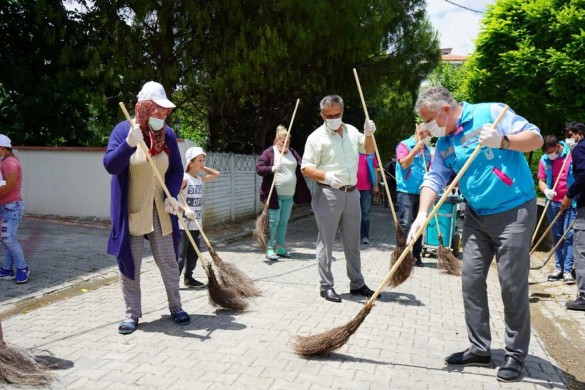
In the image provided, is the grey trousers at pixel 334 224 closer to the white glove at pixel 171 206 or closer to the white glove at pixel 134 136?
the white glove at pixel 171 206

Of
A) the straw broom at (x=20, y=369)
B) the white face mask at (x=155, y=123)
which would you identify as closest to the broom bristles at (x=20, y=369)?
the straw broom at (x=20, y=369)

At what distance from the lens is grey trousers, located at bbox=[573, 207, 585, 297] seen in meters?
5.84

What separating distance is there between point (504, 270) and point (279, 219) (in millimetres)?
4934

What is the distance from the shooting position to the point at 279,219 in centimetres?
826

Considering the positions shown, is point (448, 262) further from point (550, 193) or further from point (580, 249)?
point (580, 249)

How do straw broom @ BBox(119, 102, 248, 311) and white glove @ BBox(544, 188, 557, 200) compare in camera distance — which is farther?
white glove @ BBox(544, 188, 557, 200)

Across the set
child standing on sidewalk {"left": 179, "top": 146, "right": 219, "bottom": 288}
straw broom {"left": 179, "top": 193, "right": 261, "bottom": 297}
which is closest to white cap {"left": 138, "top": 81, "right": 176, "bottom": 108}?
straw broom {"left": 179, "top": 193, "right": 261, "bottom": 297}

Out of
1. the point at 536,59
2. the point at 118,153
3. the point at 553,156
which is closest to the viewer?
the point at 118,153

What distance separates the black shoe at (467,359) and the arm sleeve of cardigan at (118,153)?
9.34ft

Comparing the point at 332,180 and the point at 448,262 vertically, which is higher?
the point at 332,180

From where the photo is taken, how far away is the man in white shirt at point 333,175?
5.47 m

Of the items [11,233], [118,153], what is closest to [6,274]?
[11,233]

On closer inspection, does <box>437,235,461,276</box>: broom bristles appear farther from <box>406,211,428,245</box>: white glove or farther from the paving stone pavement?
<box>406,211,428,245</box>: white glove

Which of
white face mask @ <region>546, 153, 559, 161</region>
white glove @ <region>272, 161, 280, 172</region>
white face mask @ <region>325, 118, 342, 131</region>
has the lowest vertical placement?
white glove @ <region>272, 161, 280, 172</region>
